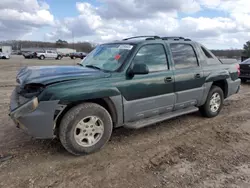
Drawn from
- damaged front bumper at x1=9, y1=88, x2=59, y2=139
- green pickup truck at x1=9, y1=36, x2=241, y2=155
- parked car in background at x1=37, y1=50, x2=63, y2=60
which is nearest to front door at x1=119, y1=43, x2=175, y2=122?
green pickup truck at x1=9, y1=36, x2=241, y2=155

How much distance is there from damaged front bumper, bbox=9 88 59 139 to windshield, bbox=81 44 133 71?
1265 mm

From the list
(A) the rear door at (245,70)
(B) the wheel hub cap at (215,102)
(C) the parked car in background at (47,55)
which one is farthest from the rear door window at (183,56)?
(C) the parked car in background at (47,55)

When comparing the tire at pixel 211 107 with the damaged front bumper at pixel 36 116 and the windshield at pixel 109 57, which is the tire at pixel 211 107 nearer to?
the windshield at pixel 109 57

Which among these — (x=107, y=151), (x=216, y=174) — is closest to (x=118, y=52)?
(x=107, y=151)

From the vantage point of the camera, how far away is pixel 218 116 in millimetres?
5785

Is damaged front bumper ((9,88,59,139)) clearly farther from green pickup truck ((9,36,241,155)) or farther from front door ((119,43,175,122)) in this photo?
front door ((119,43,175,122))

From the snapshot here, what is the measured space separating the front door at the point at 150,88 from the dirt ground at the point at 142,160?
54 centimetres

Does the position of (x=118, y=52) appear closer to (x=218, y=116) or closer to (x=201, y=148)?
(x=201, y=148)

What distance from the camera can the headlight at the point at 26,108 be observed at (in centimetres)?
315

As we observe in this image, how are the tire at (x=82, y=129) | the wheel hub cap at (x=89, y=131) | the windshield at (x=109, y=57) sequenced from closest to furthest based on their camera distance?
the tire at (x=82, y=129), the wheel hub cap at (x=89, y=131), the windshield at (x=109, y=57)

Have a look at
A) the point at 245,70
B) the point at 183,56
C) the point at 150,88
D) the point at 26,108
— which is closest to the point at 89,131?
the point at 26,108

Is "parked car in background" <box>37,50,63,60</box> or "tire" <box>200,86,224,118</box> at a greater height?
"parked car in background" <box>37,50,63,60</box>

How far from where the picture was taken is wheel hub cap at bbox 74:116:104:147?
11.6 feet

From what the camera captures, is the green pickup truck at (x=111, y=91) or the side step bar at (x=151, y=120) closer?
the green pickup truck at (x=111, y=91)
